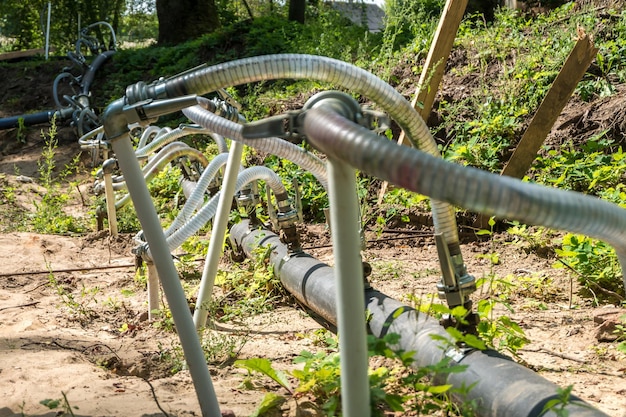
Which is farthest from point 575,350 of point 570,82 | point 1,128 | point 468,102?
point 1,128

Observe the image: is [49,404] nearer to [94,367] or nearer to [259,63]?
[94,367]

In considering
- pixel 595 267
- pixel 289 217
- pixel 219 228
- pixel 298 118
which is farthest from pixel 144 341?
pixel 595 267

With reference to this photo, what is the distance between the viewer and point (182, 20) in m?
15.4

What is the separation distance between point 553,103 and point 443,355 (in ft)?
9.93

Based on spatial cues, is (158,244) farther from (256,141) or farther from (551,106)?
(551,106)

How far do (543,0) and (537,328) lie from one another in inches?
262

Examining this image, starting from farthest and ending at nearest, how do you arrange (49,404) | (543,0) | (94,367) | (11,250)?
1. (543,0)
2. (11,250)
3. (94,367)
4. (49,404)

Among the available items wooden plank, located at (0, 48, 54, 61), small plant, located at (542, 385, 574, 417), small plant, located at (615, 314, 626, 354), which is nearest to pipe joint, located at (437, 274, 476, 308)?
small plant, located at (542, 385, 574, 417)

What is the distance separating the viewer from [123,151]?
2131mm

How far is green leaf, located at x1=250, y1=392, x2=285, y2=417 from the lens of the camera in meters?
2.26

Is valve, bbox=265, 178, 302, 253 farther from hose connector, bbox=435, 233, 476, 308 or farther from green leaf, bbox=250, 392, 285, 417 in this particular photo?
green leaf, bbox=250, 392, 285, 417

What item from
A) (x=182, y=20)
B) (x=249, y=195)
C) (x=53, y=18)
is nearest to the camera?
(x=249, y=195)

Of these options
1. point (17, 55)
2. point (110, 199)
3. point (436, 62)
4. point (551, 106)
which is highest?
point (17, 55)

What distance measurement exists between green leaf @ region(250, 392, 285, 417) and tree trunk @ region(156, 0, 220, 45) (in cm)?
1377
